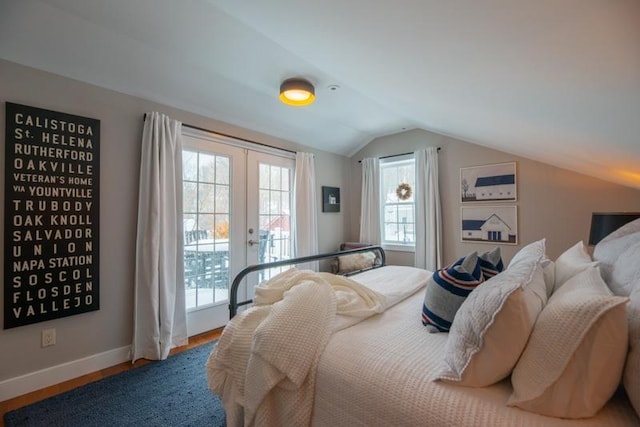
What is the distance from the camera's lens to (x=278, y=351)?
1.13 metres

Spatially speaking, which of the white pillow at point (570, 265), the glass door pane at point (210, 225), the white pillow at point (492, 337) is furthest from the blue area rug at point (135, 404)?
the white pillow at point (570, 265)

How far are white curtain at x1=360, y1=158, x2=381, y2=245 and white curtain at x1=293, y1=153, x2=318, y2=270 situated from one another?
2.70ft

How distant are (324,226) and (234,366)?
3.15 metres

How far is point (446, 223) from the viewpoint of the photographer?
3.76 meters

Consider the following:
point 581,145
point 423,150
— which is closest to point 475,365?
point 581,145

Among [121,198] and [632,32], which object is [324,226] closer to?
[121,198]

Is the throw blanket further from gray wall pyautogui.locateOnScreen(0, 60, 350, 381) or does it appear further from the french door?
the french door

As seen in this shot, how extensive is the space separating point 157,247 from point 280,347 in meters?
1.84

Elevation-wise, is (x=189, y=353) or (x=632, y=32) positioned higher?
(x=632, y=32)

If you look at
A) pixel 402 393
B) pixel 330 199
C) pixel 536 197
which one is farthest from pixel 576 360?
pixel 330 199

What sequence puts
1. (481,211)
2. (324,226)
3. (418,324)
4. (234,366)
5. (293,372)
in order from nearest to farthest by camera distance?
(293,372)
(234,366)
(418,324)
(481,211)
(324,226)

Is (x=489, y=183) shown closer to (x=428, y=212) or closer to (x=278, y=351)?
(x=428, y=212)

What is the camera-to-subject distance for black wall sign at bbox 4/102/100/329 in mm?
1907

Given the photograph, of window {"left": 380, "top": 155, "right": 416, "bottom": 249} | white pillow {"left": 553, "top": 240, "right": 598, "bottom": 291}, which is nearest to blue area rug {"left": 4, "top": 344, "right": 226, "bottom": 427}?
white pillow {"left": 553, "top": 240, "right": 598, "bottom": 291}
